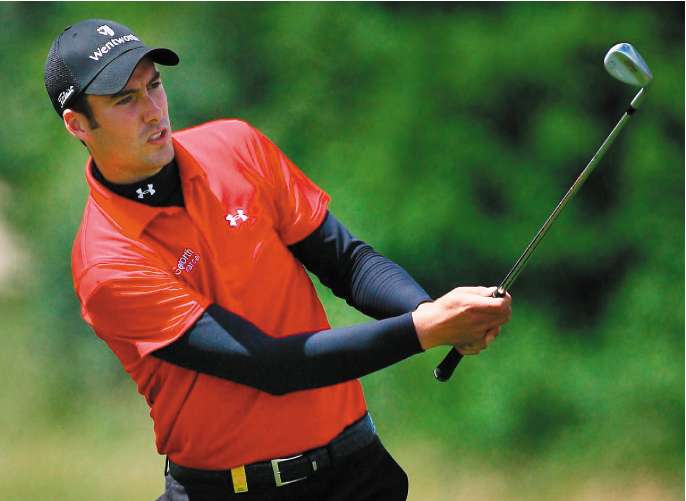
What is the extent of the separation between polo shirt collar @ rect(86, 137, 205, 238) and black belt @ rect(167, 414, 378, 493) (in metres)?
0.48

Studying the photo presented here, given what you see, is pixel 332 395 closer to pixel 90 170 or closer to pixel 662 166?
pixel 90 170

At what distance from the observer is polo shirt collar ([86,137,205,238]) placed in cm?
220

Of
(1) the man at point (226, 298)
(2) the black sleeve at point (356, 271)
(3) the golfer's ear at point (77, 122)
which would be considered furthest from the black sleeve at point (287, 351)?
(3) the golfer's ear at point (77, 122)

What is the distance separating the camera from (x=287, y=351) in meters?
2.12

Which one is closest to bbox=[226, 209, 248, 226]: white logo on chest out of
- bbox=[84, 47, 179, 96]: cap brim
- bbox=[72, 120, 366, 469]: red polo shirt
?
bbox=[72, 120, 366, 469]: red polo shirt

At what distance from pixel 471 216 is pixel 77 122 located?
2316 millimetres

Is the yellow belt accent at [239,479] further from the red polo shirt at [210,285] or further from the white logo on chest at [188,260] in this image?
the white logo on chest at [188,260]

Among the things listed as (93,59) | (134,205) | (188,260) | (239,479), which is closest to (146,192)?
(134,205)

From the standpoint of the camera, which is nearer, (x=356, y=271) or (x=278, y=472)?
(x=278, y=472)

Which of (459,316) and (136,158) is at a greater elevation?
(459,316)

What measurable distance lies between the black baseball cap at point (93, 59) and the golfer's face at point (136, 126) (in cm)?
2

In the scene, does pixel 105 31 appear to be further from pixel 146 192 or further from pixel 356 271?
pixel 356 271

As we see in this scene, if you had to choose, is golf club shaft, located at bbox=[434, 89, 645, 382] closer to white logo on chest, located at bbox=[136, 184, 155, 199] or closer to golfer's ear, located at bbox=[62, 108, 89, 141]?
white logo on chest, located at bbox=[136, 184, 155, 199]

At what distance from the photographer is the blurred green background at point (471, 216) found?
426cm
